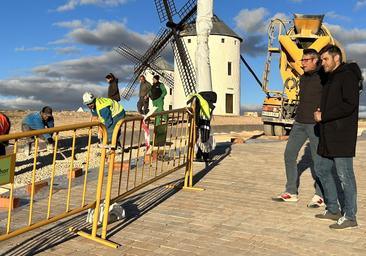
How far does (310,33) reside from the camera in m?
15.8

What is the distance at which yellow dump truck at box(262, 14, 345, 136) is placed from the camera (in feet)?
51.5

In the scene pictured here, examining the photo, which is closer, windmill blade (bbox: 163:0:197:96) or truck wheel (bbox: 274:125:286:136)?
truck wheel (bbox: 274:125:286:136)

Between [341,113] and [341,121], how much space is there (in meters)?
0.11

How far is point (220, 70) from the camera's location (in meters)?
41.6

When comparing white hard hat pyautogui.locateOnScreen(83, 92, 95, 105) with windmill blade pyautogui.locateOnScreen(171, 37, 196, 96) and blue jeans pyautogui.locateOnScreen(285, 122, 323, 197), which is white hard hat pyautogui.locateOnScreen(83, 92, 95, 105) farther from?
windmill blade pyautogui.locateOnScreen(171, 37, 196, 96)

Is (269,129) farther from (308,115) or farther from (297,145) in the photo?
(308,115)

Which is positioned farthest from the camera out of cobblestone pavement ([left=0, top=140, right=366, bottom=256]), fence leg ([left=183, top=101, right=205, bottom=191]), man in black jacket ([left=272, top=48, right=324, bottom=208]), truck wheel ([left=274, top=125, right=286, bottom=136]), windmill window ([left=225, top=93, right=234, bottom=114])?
windmill window ([left=225, top=93, right=234, bottom=114])

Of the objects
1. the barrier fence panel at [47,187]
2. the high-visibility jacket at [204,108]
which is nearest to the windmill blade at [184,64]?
the barrier fence panel at [47,187]

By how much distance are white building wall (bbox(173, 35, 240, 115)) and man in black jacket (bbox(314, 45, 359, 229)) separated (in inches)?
1426

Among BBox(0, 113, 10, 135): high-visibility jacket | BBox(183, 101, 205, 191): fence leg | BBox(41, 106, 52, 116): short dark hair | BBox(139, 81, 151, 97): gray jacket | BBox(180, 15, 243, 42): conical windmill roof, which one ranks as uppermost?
BBox(180, 15, 243, 42): conical windmill roof

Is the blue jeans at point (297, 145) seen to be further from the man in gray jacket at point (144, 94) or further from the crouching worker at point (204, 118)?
the man in gray jacket at point (144, 94)

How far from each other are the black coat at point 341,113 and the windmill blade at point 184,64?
30.7m

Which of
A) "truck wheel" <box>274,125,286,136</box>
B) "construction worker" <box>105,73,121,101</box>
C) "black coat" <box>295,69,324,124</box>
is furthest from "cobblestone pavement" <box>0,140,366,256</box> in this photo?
"truck wheel" <box>274,125,286,136</box>

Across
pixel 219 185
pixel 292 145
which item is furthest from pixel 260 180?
pixel 292 145
